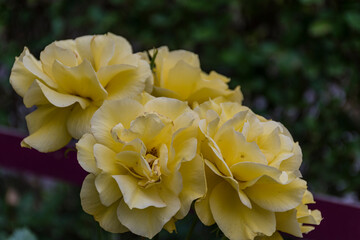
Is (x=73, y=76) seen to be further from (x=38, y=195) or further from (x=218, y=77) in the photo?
(x=38, y=195)

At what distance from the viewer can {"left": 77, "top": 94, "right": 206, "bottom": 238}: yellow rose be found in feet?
1.39

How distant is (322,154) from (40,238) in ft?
3.24

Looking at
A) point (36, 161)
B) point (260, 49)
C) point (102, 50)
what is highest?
point (102, 50)

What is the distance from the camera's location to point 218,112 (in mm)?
489

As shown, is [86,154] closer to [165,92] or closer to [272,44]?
[165,92]

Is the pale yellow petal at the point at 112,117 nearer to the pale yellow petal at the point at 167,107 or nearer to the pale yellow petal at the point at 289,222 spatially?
the pale yellow petal at the point at 167,107

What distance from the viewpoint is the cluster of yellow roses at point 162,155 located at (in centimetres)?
43

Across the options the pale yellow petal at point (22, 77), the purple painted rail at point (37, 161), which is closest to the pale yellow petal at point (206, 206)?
the pale yellow petal at point (22, 77)

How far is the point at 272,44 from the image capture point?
1451 mm

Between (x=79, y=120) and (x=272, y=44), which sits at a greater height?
(x=79, y=120)

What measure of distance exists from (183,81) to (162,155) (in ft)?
0.46

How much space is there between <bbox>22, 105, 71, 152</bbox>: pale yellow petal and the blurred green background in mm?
906

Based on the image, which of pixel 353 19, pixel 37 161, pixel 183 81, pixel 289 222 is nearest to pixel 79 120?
pixel 183 81

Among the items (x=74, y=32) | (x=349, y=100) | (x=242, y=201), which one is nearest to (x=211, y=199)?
(x=242, y=201)
